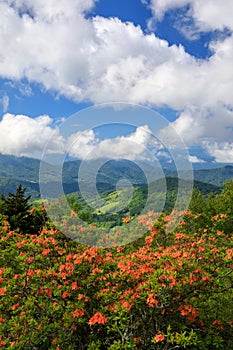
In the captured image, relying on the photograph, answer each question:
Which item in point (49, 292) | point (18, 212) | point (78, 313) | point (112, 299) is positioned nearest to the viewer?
point (78, 313)

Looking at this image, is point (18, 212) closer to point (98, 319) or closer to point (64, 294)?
point (64, 294)

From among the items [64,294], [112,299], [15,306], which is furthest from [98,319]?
[15,306]

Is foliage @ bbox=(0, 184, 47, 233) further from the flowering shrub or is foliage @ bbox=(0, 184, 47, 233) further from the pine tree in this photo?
the flowering shrub

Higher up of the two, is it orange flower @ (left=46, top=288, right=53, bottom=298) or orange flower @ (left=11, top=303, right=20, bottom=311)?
orange flower @ (left=46, top=288, right=53, bottom=298)

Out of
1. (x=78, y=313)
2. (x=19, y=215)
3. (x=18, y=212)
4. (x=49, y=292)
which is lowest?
(x=78, y=313)

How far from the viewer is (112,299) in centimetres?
661

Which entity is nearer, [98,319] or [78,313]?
[98,319]

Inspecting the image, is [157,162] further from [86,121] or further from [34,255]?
[34,255]

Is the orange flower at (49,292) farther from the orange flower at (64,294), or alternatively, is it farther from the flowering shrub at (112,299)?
the orange flower at (64,294)

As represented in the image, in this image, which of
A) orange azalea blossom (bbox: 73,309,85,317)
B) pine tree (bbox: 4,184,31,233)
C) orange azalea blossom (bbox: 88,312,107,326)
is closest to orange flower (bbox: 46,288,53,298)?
orange azalea blossom (bbox: 73,309,85,317)

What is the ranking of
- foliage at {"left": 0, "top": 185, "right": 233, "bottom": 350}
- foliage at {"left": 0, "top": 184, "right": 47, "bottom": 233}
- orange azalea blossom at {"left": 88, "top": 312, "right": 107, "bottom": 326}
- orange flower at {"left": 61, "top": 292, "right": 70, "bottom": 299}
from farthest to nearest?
foliage at {"left": 0, "top": 184, "right": 47, "bottom": 233} < orange flower at {"left": 61, "top": 292, "right": 70, "bottom": 299} < foliage at {"left": 0, "top": 185, "right": 233, "bottom": 350} < orange azalea blossom at {"left": 88, "top": 312, "right": 107, "bottom": 326}

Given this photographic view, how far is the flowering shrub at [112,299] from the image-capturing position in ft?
20.6

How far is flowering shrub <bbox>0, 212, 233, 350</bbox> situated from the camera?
20.6 feet

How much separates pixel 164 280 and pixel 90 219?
11.9 ft
